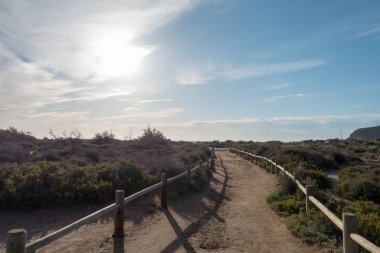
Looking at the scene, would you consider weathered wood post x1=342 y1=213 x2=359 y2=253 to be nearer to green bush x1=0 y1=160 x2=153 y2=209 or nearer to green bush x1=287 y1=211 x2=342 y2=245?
green bush x1=287 y1=211 x2=342 y2=245

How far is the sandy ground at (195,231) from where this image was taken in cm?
791

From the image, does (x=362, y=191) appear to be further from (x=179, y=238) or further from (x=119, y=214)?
(x=119, y=214)

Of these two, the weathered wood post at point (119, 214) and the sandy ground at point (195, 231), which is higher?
the weathered wood post at point (119, 214)

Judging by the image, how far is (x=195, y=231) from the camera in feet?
30.0

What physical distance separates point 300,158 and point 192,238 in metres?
18.1

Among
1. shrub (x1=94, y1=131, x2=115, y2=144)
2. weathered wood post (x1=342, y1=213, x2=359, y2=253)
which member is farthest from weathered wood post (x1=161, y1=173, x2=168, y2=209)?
shrub (x1=94, y1=131, x2=115, y2=144)

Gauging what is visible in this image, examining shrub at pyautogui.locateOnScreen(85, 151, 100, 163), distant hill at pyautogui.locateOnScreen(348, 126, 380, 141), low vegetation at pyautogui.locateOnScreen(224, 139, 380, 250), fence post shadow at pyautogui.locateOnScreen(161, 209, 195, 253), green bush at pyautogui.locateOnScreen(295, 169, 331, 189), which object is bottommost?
fence post shadow at pyautogui.locateOnScreen(161, 209, 195, 253)

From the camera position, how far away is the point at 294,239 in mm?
8484

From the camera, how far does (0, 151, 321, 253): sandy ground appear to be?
25.9 feet

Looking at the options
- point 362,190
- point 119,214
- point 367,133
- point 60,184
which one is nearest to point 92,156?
point 60,184

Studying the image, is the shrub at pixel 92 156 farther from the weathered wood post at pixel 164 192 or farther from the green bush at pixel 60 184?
the weathered wood post at pixel 164 192

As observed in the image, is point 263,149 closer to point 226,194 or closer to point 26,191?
point 226,194

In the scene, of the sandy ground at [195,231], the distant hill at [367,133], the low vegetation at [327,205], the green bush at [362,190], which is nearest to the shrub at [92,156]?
the sandy ground at [195,231]

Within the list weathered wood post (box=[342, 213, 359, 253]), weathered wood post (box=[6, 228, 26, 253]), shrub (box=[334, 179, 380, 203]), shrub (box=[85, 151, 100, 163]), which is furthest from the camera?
shrub (box=[85, 151, 100, 163])
